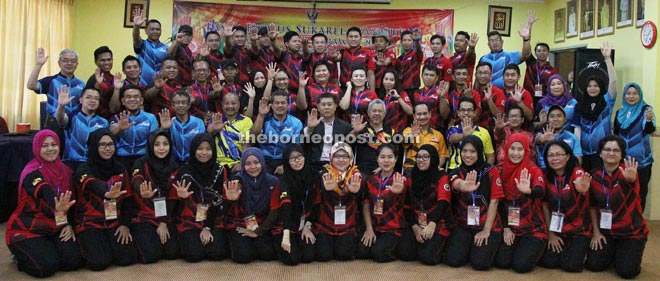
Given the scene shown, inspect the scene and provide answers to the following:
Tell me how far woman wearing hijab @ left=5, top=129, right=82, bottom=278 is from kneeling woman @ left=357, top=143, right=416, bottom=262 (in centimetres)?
208

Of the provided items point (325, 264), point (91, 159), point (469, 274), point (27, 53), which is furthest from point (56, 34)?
point (469, 274)

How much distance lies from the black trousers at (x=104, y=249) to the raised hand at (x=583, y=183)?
3224 millimetres

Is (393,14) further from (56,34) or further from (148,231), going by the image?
(148,231)

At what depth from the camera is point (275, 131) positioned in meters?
4.90

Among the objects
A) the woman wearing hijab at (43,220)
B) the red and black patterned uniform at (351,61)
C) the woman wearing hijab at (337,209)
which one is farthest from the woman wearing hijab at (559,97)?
the woman wearing hijab at (43,220)

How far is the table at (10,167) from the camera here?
533cm

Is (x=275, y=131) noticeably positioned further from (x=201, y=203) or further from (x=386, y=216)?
(x=386, y=216)

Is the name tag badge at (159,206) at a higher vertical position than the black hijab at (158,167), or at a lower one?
lower

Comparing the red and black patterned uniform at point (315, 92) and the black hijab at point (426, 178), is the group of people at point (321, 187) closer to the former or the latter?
the black hijab at point (426, 178)

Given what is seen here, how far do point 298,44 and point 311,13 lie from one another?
3.13 m

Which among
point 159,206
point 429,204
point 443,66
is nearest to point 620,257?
point 429,204

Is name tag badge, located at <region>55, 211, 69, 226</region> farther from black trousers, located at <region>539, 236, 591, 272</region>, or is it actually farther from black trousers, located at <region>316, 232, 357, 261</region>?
black trousers, located at <region>539, 236, 591, 272</region>

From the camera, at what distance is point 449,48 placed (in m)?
9.07

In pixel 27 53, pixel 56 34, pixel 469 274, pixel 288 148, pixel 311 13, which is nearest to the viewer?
pixel 469 274
